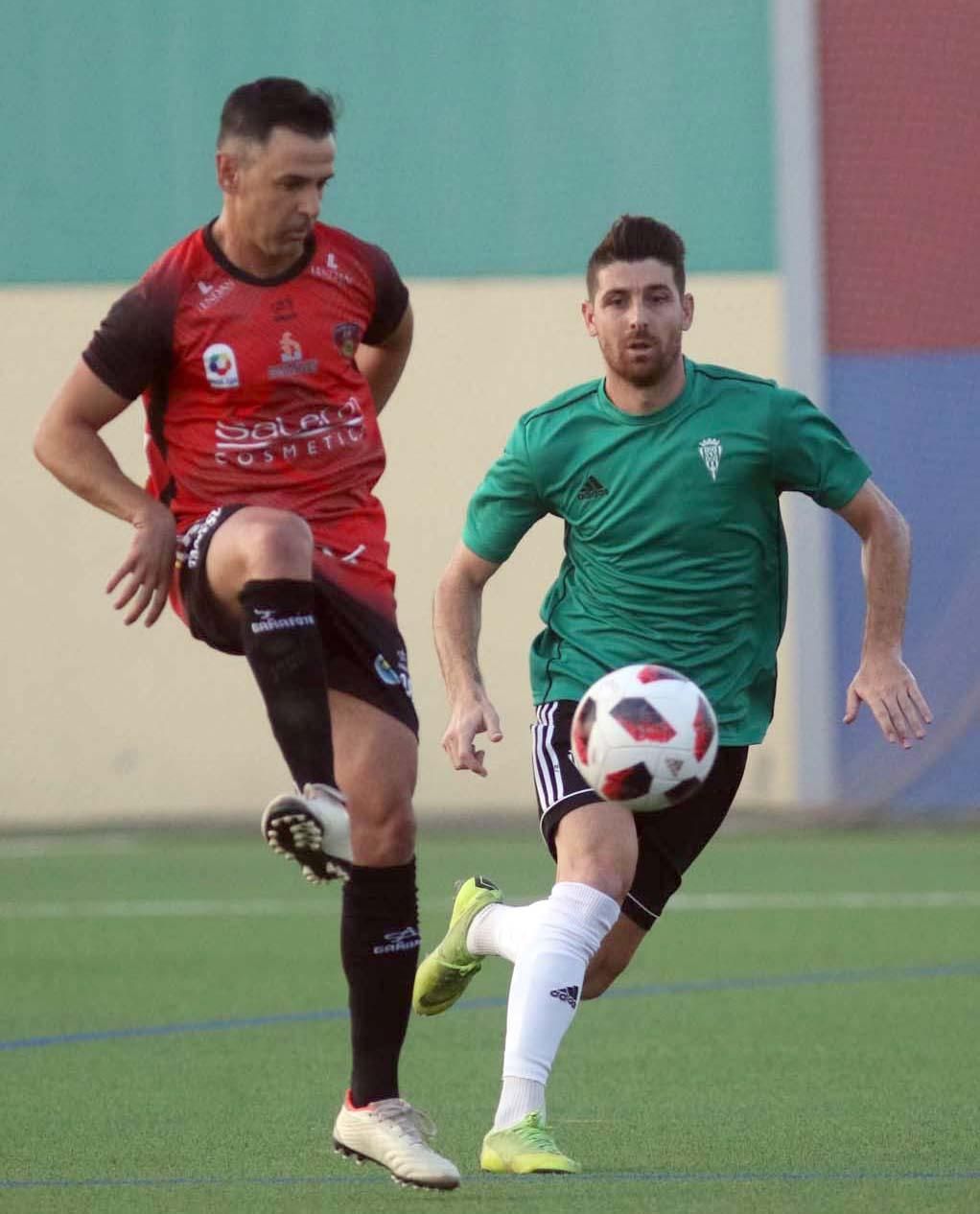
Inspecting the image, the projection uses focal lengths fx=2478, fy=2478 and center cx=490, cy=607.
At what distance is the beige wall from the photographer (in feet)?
52.4

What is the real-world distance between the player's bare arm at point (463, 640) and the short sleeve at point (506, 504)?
0.16 feet

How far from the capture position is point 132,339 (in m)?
5.27

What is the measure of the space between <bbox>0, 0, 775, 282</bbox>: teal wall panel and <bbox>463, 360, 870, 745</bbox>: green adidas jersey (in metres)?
10.3

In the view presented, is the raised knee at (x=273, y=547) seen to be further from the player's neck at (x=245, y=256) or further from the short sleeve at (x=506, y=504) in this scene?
the short sleeve at (x=506, y=504)

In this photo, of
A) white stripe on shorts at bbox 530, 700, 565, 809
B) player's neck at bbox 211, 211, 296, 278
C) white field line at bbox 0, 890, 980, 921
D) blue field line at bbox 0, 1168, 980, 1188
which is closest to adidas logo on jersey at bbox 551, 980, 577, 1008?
blue field line at bbox 0, 1168, 980, 1188

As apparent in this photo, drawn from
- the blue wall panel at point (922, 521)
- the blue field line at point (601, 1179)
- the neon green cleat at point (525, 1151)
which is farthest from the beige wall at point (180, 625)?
the neon green cleat at point (525, 1151)

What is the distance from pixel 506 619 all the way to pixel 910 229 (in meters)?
3.57

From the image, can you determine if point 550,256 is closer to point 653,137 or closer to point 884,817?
point 653,137

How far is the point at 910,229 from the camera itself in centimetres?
1560

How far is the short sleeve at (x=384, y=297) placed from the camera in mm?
5613

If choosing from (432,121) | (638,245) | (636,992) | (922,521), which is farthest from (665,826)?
(432,121)

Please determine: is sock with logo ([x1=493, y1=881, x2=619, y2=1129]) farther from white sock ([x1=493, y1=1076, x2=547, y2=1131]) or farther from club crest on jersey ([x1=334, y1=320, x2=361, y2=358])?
club crest on jersey ([x1=334, y1=320, x2=361, y2=358])

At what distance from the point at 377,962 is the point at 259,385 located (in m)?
1.31

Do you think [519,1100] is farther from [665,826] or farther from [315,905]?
[315,905]
